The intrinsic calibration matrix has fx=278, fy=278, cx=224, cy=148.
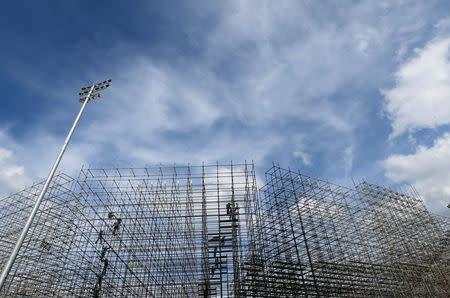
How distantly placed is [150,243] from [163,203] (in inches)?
105

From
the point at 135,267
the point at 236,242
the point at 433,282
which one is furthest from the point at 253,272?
the point at 433,282

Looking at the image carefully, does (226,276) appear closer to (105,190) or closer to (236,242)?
(236,242)

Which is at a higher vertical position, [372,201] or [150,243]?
[372,201]

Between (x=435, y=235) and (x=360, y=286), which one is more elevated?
(x=435, y=235)

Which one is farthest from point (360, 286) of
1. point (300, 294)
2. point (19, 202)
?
point (19, 202)

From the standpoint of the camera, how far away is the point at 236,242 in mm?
19188

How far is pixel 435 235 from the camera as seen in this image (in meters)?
23.4

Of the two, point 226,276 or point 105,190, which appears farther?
point 226,276

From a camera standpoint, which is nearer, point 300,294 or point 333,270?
point 300,294

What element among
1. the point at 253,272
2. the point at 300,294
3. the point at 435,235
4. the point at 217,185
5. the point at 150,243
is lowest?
the point at 300,294

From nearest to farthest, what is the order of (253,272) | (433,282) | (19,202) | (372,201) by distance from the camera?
1. (253,272)
2. (19,202)
3. (433,282)
4. (372,201)

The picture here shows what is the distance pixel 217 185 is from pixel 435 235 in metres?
19.3

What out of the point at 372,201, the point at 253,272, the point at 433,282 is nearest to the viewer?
the point at 253,272

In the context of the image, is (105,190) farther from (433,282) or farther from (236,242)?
(433,282)
